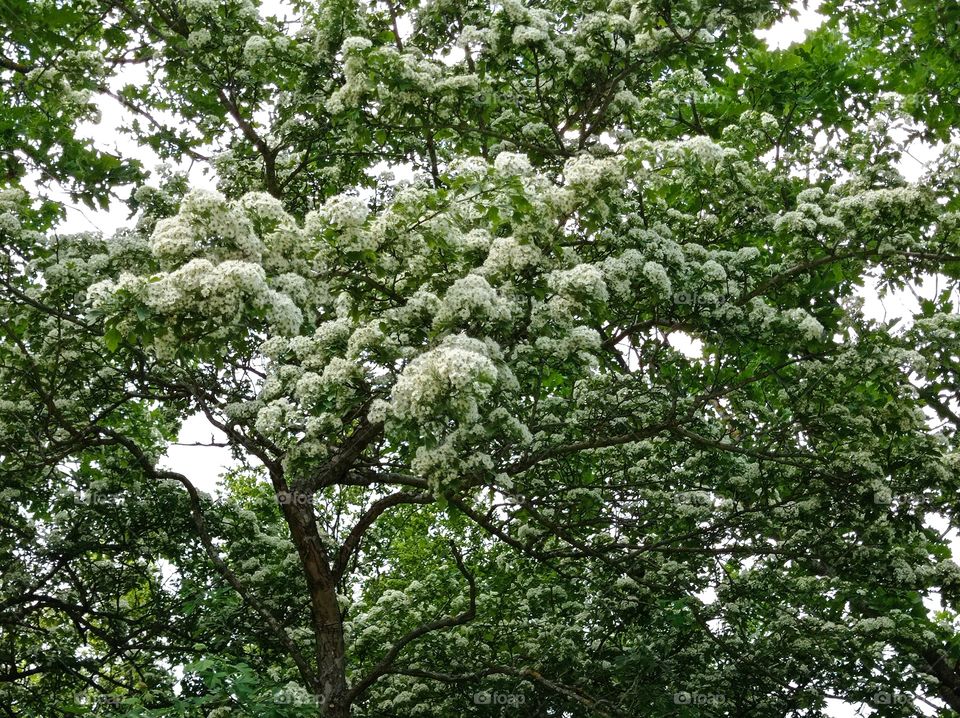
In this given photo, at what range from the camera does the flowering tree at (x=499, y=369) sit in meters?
6.96

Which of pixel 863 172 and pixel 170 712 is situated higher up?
pixel 863 172

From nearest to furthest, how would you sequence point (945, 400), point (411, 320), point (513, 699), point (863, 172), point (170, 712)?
point (411, 320) < point (170, 712) < point (863, 172) < point (513, 699) < point (945, 400)

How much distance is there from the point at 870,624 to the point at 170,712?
6616mm

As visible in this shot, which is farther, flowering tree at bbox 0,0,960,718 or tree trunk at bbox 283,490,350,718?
tree trunk at bbox 283,490,350,718

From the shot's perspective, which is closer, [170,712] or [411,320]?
[411,320]

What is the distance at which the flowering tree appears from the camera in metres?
6.96

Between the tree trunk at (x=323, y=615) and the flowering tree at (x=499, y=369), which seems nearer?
the flowering tree at (x=499, y=369)

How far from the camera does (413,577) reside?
15617 mm

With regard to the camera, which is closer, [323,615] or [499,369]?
[499,369]

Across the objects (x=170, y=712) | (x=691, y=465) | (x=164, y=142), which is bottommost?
(x=170, y=712)

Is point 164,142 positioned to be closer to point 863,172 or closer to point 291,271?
point 291,271

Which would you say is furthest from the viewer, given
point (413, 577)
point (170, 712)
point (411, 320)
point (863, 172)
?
point (413, 577)

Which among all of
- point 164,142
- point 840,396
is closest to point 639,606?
point 840,396

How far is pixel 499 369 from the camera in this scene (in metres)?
6.59
